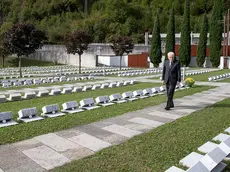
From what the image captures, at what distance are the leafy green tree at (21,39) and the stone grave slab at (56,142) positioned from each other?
21879mm

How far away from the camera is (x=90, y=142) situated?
670cm

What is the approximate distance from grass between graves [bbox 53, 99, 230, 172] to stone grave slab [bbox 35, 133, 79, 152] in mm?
817

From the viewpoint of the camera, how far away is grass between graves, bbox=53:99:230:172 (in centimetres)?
527

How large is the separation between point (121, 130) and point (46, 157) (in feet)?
8.39

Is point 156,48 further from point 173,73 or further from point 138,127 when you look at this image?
point 138,127

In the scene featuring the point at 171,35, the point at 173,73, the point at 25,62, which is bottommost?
the point at 173,73

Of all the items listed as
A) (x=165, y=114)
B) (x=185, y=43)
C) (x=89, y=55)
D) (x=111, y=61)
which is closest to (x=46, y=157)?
(x=165, y=114)

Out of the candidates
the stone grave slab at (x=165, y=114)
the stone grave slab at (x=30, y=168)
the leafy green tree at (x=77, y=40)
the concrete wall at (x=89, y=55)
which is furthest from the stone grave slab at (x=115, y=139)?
the concrete wall at (x=89, y=55)

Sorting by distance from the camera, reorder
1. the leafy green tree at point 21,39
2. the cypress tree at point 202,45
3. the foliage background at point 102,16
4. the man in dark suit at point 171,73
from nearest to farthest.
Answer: the man in dark suit at point 171,73 < the leafy green tree at point 21,39 < the cypress tree at point 202,45 < the foliage background at point 102,16

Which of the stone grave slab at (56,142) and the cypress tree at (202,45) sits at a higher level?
the cypress tree at (202,45)

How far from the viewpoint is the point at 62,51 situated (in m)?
53.0

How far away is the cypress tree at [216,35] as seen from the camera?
4341 cm

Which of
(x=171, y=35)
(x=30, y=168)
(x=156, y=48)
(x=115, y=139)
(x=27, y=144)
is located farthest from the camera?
(x=156, y=48)

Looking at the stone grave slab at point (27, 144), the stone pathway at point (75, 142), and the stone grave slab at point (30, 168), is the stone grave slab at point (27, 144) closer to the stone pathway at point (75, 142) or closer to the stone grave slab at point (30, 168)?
the stone pathway at point (75, 142)
